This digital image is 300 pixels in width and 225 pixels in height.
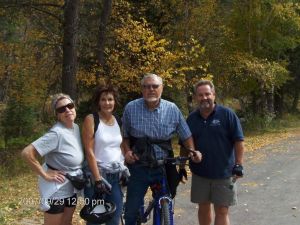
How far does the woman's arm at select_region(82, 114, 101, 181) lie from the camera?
454 centimetres

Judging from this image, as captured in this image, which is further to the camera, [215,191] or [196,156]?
[215,191]

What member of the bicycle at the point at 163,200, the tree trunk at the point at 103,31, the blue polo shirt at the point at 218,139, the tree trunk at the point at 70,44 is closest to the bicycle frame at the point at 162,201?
→ the bicycle at the point at 163,200

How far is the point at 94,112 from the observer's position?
15.5ft

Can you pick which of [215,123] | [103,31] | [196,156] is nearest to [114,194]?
[196,156]

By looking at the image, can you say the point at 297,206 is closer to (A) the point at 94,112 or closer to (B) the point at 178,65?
(A) the point at 94,112

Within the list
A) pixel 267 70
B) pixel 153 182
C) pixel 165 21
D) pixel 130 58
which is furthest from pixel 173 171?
pixel 267 70

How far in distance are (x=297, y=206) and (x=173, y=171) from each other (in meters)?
3.49

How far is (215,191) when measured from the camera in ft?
17.5

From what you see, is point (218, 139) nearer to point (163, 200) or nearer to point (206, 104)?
point (206, 104)

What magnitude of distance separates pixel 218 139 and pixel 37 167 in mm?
2077

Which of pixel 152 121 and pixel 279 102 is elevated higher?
pixel 152 121

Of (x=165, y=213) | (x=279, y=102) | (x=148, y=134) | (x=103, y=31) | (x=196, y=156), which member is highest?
(x=103, y=31)

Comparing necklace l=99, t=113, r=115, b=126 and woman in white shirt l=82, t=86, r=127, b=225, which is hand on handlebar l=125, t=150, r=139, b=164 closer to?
woman in white shirt l=82, t=86, r=127, b=225

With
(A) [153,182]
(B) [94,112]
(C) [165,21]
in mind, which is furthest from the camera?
(C) [165,21]
